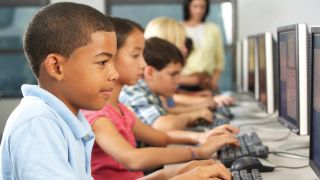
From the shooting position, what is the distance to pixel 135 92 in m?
2.16

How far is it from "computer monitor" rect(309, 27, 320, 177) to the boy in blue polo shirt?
0.48 metres

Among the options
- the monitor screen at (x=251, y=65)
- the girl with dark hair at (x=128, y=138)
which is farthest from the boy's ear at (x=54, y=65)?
the monitor screen at (x=251, y=65)

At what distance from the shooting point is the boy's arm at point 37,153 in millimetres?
860

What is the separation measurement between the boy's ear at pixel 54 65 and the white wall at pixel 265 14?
3.01 metres

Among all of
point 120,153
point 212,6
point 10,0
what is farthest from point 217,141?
point 10,0

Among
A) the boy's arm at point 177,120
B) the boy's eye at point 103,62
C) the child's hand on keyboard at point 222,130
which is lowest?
the boy's arm at point 177,120

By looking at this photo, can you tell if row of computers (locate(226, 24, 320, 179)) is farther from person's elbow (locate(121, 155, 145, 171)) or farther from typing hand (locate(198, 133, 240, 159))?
person's elbow (locate(121, 155, 145, 171))

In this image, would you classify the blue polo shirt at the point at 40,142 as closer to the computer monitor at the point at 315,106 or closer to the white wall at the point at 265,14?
the computer monitor at the point at 315,106

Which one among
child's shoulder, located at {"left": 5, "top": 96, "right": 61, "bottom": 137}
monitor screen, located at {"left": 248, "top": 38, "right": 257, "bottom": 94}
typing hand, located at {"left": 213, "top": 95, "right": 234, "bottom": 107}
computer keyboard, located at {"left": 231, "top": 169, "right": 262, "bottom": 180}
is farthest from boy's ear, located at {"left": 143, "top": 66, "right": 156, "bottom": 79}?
child's shoulder, located at {"left": 5, "top": 96, "right": 61, "bottom": 137}

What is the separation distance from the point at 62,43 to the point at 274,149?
93cm

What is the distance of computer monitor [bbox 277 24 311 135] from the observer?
141cm

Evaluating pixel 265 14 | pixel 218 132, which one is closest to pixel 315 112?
pixel 218 132

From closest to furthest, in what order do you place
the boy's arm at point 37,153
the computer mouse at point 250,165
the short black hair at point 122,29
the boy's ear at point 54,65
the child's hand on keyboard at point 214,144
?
the boy's arm at point 37,153, the boy's ear at point 54,65, the computer mouse at point 250,165, the child's hand on keyboard at point 214,144, the short black hair at point 122,29

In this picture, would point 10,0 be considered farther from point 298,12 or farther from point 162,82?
point 162,82
